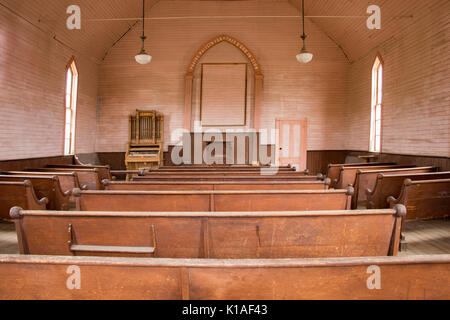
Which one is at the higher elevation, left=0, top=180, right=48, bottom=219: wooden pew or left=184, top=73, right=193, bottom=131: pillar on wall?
left=184, top=73, right=193, bottom=131: pillar on wall

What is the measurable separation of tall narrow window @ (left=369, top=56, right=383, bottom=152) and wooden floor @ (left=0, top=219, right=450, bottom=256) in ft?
14.5

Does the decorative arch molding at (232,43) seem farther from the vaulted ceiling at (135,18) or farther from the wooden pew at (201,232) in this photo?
the wooden pew at (201,232)

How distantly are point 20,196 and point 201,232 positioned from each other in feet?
9.10

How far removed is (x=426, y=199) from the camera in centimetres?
347

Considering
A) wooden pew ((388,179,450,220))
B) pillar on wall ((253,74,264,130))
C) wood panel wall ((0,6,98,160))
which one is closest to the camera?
wooden pew ((388,179,450,220))

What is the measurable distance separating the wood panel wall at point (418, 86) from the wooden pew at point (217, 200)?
14.5 ft

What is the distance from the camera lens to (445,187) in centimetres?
353

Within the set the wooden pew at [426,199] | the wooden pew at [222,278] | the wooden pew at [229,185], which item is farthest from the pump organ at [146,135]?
the wooden pew at [222,278]

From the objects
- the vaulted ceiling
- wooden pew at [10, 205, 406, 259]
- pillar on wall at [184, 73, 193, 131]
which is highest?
the vaulted ceiling

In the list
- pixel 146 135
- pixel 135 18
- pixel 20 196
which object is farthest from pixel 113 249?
pixel 146 135

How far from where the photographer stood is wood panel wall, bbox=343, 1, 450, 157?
5.43 metres

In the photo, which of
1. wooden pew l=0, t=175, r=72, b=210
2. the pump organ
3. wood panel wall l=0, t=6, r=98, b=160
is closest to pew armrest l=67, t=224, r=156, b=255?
wooden pew l=0, t=175, r=72, b=210

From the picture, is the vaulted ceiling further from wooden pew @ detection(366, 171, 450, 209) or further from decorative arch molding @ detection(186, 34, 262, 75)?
wooden pew @ detection(366, 171, 450, 209)

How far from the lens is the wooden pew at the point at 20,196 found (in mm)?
3189
